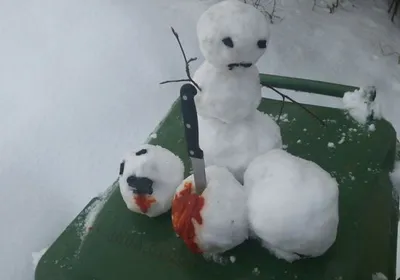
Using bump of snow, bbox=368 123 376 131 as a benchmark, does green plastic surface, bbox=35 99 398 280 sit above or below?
below

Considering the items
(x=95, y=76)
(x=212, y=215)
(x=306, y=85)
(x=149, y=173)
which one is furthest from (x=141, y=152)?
(x=95, y=76)

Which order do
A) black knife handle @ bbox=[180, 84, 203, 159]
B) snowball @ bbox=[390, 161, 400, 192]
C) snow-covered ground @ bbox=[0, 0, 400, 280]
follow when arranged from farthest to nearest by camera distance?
1. snow-covered ground @ bbox=[0, 0, 400, 280]
2. snowball @ bbox=[390, 161, 400, 192]
3. black knife handle @ bbox=[180, 84, 203, 159]

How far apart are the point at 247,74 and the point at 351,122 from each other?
298 mm

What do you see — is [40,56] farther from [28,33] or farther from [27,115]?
[27,115]

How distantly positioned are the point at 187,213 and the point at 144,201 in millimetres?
81

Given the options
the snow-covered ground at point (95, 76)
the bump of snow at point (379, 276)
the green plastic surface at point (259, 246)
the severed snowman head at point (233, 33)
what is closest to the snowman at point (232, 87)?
the severed snowman head at point (233, 33)

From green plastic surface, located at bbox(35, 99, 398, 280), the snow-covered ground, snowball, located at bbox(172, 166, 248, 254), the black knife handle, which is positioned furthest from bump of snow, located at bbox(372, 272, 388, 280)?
the snow-covered ground

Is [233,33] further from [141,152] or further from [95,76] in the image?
[95,76]

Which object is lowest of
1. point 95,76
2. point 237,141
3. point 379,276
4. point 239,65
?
point 95,76

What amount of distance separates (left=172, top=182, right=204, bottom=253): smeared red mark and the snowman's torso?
0.34ft

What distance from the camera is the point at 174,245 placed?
0.76m

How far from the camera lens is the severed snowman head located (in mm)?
662

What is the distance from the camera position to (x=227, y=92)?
28.3 inches

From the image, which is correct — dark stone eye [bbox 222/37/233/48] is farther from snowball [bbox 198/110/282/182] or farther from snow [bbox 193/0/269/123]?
snowball [bbox 198/110/282/182]
